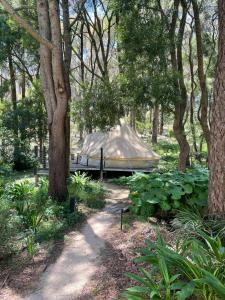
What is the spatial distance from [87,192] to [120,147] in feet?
16.8

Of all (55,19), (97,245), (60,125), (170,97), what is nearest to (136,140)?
(170,97)

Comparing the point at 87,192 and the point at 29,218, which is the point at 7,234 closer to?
the point at 29,218

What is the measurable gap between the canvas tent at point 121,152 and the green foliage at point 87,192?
363 centimetres

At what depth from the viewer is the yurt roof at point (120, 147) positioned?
559 inches

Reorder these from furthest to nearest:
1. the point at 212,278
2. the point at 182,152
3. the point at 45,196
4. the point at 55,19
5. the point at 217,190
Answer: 1. the point at 182,152
2. the point at 45,196
3. the point at 55,19
4. the point at 217,190
5. the point at 212,278

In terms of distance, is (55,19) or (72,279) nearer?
(72,279)

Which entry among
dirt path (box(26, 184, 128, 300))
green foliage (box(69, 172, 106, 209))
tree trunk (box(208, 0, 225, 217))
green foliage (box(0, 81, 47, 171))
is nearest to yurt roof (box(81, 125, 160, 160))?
green foliage (box(0, 81, 47, 171))

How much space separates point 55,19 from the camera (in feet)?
25.7

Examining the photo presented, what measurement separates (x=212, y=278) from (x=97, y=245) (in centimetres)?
312

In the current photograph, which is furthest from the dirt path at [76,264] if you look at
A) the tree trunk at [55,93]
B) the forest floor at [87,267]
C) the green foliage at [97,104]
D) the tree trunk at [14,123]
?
the tree trunk at [14,123]

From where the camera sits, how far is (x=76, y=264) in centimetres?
503

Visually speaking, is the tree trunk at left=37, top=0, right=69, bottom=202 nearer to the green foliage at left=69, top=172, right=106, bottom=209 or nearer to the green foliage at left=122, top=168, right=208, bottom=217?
the green foliage at left=69, top=172, right=106, bottom=209

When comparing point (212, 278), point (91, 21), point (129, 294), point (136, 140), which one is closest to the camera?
point (212, 278)

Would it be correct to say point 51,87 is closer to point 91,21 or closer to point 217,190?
point 217,190
